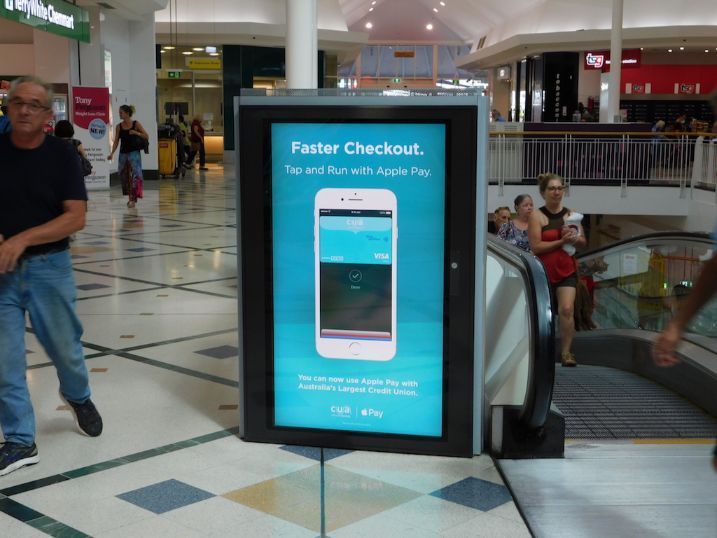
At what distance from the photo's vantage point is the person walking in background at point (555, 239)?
698 cm

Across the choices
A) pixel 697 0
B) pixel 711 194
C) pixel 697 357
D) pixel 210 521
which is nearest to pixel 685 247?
pixel 697 357

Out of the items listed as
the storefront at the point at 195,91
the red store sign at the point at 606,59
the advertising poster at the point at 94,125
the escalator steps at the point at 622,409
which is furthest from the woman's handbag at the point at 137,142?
the red store sign at the point at 606,59

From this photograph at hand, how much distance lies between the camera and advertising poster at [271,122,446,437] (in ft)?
13.2

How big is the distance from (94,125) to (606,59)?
21938 millimetres

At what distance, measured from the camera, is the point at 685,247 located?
7.75 m

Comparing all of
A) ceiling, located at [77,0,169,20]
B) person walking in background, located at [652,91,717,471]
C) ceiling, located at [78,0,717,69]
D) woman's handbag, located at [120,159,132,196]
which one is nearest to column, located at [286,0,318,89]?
person walking in background, located at [652,91,717,471]

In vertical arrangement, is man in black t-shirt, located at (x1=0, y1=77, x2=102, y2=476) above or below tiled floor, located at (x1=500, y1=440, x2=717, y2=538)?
above

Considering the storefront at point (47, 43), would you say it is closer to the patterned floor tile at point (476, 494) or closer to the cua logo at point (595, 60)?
the patterned floor tile at point (476, 494)

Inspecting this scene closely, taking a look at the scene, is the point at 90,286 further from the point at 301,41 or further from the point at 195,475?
the point at 195,475

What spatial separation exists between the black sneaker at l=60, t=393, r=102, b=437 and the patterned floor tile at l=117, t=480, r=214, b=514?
717 millimetres

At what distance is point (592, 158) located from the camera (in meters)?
18.8

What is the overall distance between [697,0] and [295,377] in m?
31.4

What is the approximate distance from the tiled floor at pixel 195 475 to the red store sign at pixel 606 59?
3083 centimetres

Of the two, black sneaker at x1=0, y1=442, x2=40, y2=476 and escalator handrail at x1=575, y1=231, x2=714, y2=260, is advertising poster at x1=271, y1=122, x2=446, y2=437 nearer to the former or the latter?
black sneaker at x1=0, y1=442, x2=40, y2=476
